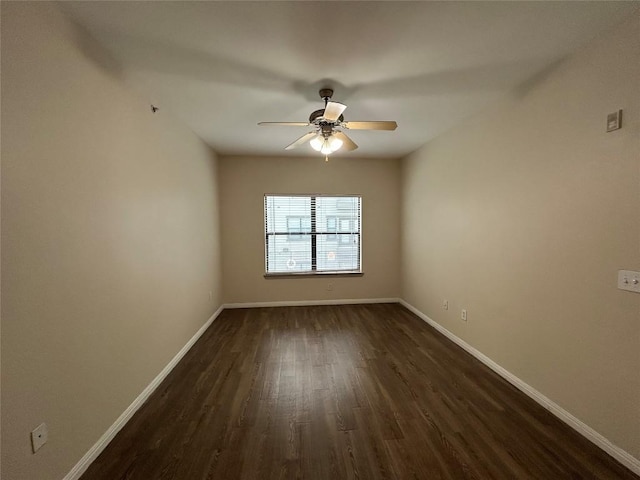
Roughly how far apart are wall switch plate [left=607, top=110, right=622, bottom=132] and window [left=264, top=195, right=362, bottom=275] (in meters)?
3.23

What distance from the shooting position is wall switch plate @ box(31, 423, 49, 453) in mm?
1198

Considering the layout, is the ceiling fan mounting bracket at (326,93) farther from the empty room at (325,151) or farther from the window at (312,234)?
the window at (312,234)

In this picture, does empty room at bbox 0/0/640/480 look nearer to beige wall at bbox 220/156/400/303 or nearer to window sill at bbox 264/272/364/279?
beige wall at bbox 220/156/400/303

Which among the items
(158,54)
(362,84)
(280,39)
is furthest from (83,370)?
(362,84)

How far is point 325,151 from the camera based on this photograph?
258 centimetres

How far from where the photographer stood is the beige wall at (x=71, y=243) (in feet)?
3.72

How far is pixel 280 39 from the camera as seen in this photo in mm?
1618

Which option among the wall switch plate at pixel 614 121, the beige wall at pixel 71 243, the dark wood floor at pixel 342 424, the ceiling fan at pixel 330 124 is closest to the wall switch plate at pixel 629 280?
the wall switch plate at pixel 614 121

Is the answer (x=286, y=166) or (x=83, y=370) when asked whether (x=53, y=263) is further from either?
(x=286, y=166)

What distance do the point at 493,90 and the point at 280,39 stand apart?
1811 mm

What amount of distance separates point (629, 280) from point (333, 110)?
206 centimetres

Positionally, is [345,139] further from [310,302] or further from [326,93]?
[310,302]

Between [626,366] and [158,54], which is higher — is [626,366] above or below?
below

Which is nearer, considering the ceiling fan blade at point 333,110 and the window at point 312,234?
the ceiling fan blade at point 333,110
